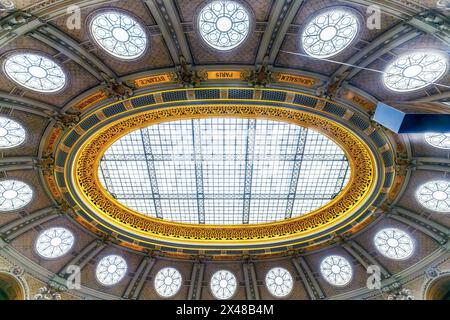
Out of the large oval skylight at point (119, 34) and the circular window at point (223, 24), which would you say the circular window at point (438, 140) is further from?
the large oval skylight at point (119, 34)

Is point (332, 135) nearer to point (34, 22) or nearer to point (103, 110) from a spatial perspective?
point (103, 110)

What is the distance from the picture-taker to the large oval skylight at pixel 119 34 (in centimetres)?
1377

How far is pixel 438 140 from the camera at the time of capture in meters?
17.3

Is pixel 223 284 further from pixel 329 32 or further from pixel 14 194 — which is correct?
pixel 329 32

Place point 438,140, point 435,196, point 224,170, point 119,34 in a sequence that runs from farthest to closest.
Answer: point 224,170, point 435,196, point 438,140, point 119,34

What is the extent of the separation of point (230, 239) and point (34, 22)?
20.0 metres

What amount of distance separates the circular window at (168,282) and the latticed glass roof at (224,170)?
459 centimetres

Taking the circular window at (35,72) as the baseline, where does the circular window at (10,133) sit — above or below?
above

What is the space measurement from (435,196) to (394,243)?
15.6ft

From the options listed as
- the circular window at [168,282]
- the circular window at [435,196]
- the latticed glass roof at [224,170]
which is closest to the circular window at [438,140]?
the circular window at [435,196]

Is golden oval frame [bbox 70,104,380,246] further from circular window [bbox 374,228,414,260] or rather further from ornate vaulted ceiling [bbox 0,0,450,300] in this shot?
circular window [bbox 374,228,414,260]

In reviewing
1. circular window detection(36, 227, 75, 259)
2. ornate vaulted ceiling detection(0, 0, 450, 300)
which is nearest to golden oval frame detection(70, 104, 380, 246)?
ornate vaulted ceiling detection(0, 0, 450, 300)

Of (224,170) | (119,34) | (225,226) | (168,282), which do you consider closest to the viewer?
(119,34)

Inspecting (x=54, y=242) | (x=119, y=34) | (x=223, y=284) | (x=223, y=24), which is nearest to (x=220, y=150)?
(x=223, y=24)
